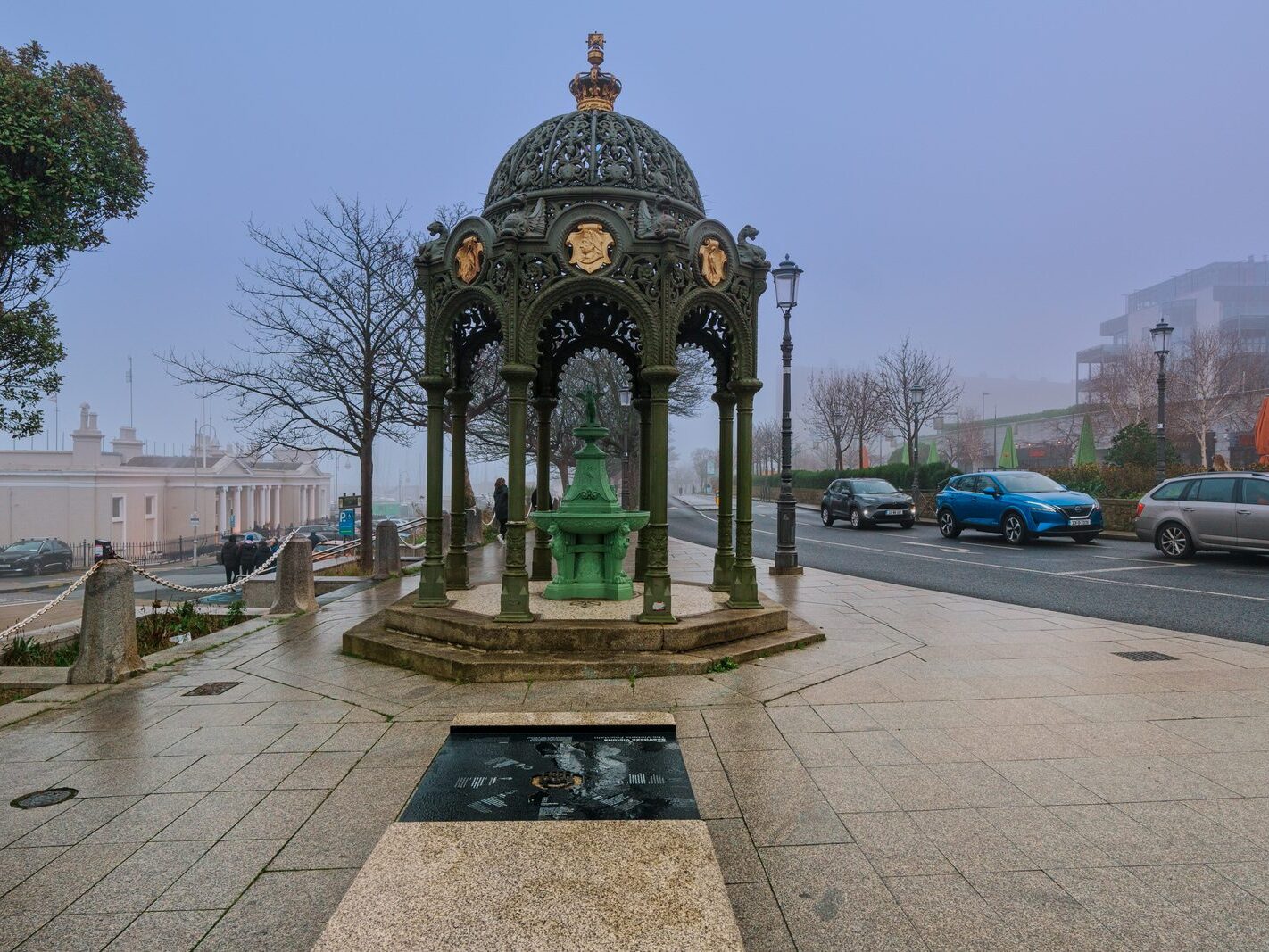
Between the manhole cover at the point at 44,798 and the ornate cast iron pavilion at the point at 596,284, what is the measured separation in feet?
10.6

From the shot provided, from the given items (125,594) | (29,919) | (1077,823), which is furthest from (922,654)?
(125,594)

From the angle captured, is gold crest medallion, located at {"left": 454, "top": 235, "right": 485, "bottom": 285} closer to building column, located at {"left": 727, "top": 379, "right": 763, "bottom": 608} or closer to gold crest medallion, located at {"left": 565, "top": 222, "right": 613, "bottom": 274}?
gold crest medallion, located at {"left": 565, "top": 222, "right": 613, "bottom": 274}

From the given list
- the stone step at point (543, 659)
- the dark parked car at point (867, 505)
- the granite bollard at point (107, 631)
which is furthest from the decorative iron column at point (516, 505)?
the dark parked car at point (867, 505)

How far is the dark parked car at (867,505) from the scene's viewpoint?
75.0ft

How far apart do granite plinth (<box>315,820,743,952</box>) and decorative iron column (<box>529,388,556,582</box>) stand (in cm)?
711

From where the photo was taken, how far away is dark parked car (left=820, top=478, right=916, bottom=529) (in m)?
22.9

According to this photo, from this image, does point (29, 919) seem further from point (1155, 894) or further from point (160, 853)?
point (1155, 894)

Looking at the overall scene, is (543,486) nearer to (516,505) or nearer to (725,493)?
(725,493)

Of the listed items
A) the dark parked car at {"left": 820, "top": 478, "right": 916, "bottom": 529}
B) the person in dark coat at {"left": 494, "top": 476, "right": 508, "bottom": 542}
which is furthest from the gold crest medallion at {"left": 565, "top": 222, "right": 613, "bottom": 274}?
the dark parked car at {"left": 820, "top": 478, "right": 916, "bottom": 529}

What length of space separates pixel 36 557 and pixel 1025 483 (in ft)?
115

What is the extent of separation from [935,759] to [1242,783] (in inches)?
57.1

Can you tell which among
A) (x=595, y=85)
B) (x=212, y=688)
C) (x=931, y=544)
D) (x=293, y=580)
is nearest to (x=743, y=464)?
(x=595, y=85)

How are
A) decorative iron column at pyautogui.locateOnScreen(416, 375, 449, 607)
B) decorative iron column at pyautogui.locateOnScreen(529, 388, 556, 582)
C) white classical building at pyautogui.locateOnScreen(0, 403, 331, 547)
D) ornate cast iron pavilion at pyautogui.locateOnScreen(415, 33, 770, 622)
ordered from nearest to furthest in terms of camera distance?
ornate cast iron pavilion at pyautogui.locateOnScreen(415, 33, 770, 622) → decorative iron column at pyautogui.locateOnScreen(416, 375, 449, 607) → decorative iron column at pyautogui.locateOnScreen(529, 388, 556, 582) → white classical building at pyautogui.locateOnScreen(0, 403, 331, 547)

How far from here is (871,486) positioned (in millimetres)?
23969
